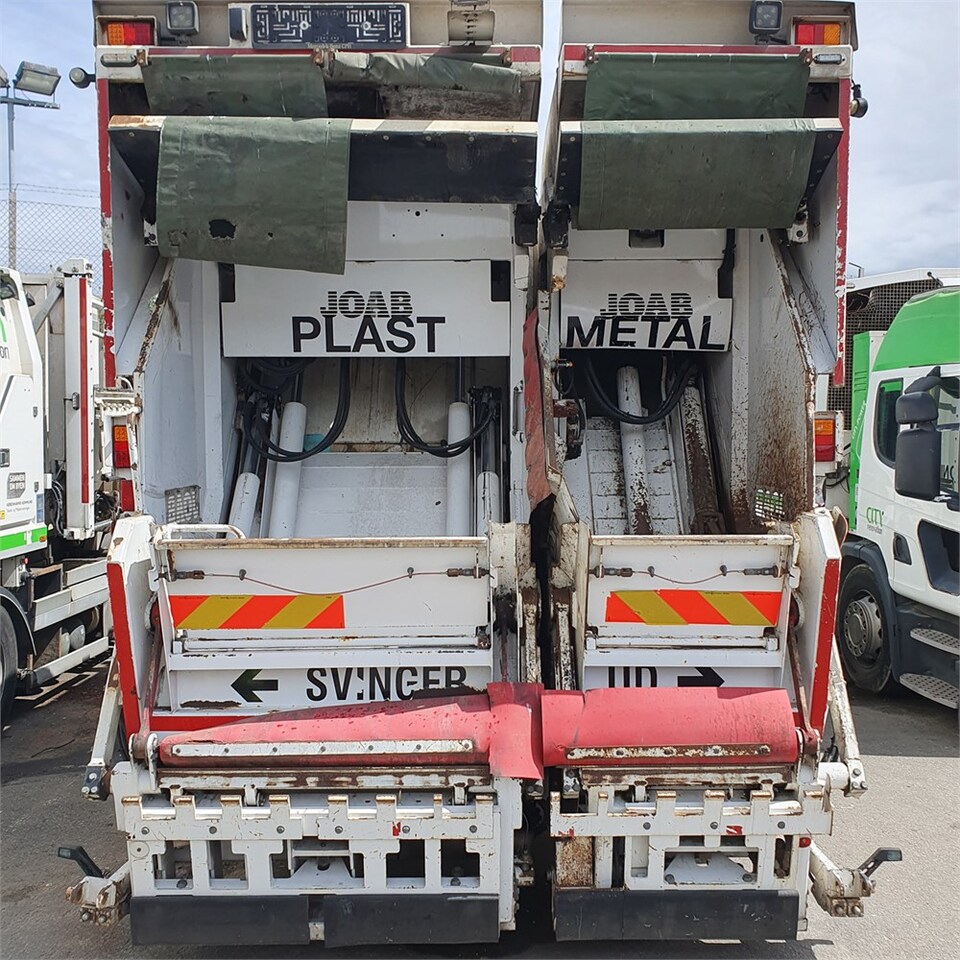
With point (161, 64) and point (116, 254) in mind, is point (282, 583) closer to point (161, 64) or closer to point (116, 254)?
point (116, 254)

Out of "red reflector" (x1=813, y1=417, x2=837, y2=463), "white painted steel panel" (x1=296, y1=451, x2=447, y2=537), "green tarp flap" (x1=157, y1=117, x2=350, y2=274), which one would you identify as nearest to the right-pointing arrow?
"red reflector" (x1=813, y1=417, x2=837, y2=463)

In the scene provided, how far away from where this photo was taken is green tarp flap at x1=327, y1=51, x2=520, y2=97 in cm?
279

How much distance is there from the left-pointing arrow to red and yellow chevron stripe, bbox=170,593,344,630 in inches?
6.4

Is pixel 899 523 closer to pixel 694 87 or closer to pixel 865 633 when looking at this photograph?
pixel 865 633

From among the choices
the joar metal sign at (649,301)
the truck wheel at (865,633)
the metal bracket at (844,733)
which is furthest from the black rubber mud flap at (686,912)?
the truck wheel at (865,633)

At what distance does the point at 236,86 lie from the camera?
2.83 meters

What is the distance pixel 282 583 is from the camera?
2.63 metres

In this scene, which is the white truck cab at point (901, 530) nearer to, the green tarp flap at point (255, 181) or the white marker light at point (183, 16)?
the green tarp flap at point (255, 181)

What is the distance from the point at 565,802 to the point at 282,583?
3.62 feet

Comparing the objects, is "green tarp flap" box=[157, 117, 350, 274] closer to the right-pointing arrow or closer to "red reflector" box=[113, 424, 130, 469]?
"red reflector" box=[113, 424, 130, 469]

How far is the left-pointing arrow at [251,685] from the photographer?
8.76ft

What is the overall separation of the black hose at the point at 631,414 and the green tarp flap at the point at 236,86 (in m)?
1.60

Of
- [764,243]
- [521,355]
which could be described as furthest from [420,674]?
[764,243]

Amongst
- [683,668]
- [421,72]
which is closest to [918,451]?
[683,668]
